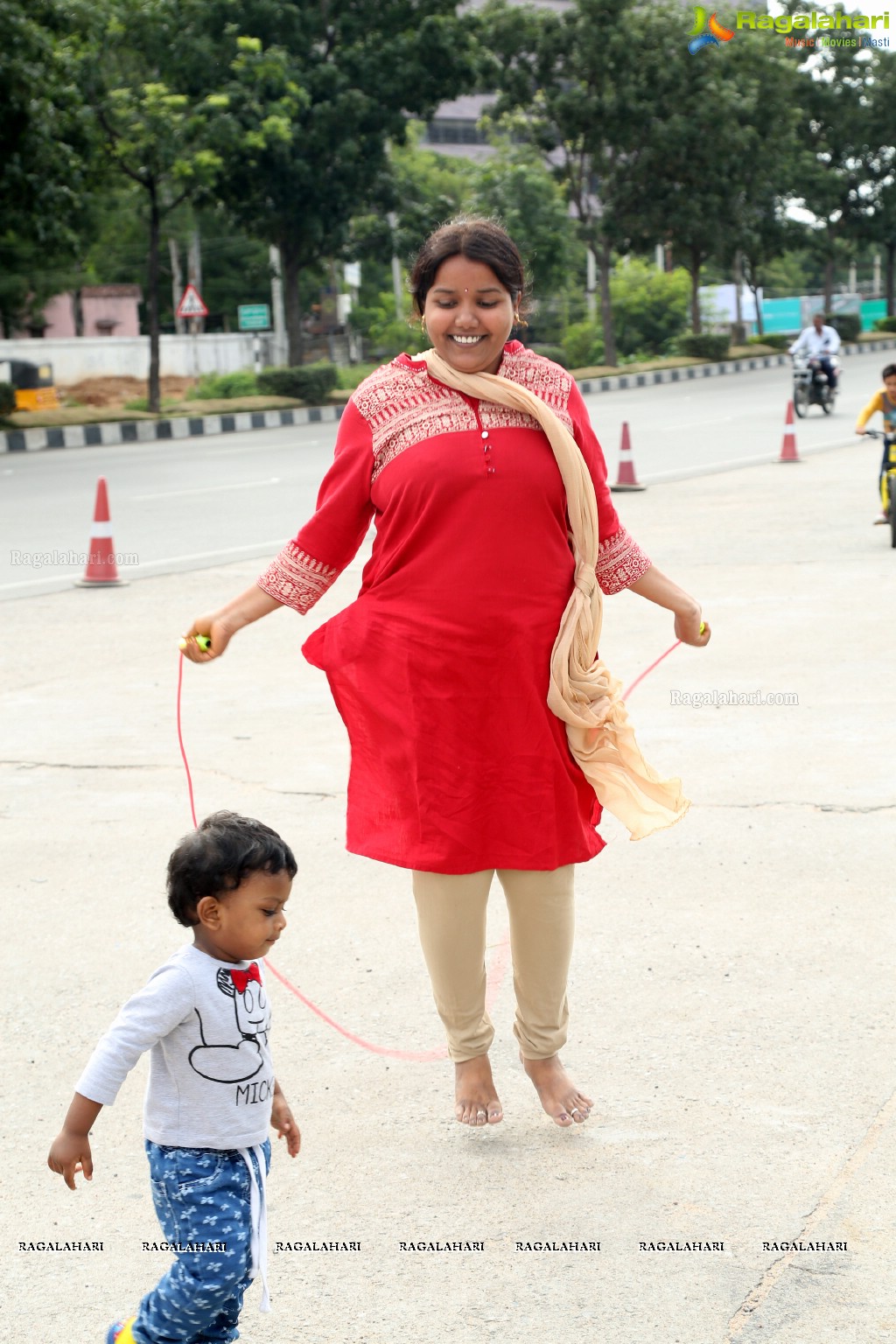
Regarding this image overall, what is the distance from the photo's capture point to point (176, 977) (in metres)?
2.22

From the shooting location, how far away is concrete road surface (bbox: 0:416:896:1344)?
8.10ft

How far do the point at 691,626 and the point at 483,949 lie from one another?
76 centimetres

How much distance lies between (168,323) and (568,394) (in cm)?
4864

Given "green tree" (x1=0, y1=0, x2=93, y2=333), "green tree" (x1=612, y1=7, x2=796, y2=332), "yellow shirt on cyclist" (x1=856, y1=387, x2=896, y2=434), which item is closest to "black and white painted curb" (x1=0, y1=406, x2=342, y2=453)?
"green tree" (x1=0, y1=0, x2=93, y2=333)

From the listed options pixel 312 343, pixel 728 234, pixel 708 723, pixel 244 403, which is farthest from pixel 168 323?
pixel 708 723

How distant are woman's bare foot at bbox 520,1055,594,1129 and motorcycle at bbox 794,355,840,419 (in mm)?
18155

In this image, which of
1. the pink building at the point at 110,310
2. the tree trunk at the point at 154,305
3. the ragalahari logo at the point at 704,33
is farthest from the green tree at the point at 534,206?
the tree trunk at the point at 154,305

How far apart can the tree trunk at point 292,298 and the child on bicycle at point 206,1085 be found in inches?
1111

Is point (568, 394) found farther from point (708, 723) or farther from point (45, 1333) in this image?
point (708, 723)

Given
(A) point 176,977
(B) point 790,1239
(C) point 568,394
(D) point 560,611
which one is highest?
(C) point 568,394

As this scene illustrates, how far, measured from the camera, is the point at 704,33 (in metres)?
34.2

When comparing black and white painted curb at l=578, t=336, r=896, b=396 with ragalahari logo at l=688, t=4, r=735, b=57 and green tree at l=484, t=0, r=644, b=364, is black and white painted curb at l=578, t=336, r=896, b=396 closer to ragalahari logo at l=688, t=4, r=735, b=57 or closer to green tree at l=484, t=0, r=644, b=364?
green tree at l=484, t=0, r=644, b=364

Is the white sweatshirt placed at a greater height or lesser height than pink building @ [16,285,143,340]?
lesser

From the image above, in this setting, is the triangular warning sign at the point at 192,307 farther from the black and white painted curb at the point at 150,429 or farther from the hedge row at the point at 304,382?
the black and white painted curb at the point at 150,429
